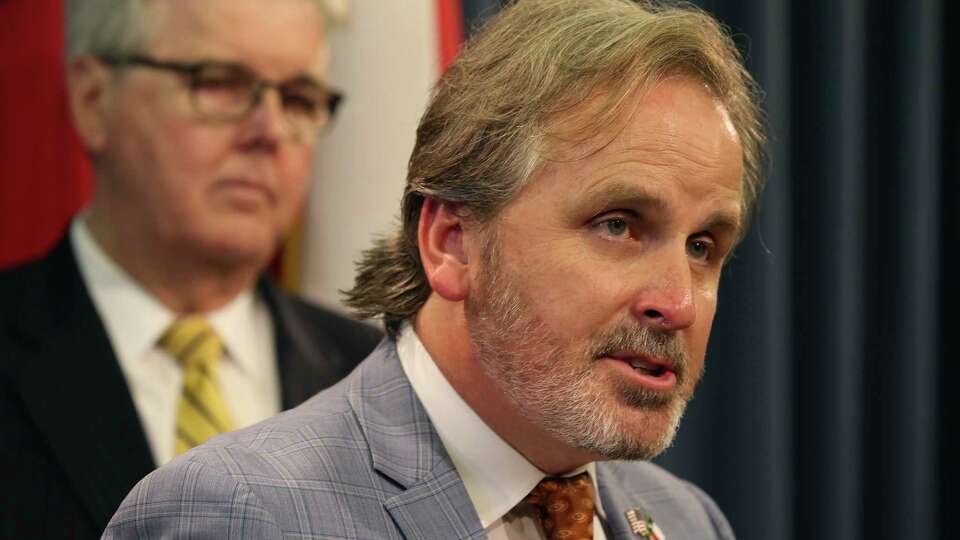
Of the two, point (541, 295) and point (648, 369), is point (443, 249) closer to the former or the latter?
point (541, 295)

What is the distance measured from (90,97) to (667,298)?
4.32 ft

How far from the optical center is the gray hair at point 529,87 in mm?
1541

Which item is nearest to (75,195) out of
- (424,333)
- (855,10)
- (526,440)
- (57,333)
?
(57,333)

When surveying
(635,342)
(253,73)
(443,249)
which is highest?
(253,73)

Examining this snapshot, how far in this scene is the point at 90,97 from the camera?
2.37 metres

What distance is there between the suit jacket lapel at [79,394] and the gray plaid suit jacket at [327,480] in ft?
2.22

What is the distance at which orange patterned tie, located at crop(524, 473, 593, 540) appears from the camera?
1.58m

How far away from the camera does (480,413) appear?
5.25ft

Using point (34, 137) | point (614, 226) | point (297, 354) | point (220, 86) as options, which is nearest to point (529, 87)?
point (614, 226)

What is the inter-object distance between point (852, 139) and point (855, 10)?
26 cm

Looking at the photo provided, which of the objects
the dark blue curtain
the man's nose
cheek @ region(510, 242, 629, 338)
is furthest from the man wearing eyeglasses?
the man's nose

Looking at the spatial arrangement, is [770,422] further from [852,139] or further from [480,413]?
[480,413]

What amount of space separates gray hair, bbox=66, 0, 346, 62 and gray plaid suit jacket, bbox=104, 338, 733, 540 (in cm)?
98

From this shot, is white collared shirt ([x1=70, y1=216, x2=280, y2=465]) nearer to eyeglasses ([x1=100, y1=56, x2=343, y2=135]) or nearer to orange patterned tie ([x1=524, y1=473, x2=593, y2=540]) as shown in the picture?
eyeglasses ([x1=100, y1=56, x2=343, y2=135])
